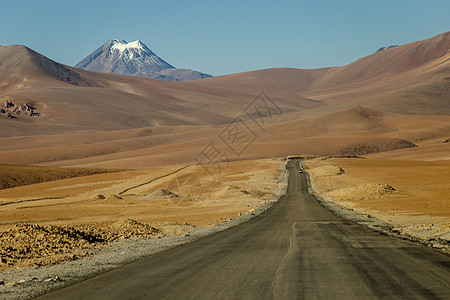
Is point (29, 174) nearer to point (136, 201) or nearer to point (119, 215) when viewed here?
point (136, 201)

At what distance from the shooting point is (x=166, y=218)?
37.2 metres

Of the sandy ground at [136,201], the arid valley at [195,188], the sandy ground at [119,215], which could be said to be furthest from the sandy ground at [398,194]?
the sandy ground at [136,201]

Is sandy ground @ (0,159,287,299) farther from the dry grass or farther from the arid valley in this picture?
the dry grass

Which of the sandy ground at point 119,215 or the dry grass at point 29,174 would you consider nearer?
the sandy ground at point 119,215

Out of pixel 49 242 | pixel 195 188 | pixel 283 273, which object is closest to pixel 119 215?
pixel 49 242

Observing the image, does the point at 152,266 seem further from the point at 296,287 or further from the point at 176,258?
the point at 296,287

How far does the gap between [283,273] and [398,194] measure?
41.5 metres

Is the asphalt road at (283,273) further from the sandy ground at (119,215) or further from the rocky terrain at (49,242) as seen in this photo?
the rocky terrain at (49,242)

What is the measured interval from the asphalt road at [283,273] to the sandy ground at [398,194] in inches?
145

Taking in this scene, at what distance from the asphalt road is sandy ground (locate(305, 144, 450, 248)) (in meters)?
3.68

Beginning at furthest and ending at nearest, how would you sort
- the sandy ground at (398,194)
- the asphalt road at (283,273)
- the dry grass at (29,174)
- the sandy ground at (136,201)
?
the dry grass at (29,174), the sandy ground at (136,201), the sandy ground at (398,194), the asphalt road at (283,273)

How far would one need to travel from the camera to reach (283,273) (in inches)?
477

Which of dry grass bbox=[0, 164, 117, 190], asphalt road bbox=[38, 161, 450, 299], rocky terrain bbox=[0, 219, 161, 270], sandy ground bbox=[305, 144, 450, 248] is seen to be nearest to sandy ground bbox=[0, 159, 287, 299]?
rocky terrain bbox=[0, 219, 161, 270]

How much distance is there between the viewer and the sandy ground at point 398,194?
81.3 ft
